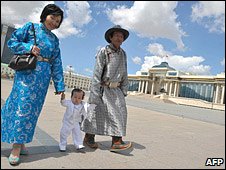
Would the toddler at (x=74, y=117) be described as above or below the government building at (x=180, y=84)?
below

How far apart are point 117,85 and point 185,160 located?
1393 millimetres

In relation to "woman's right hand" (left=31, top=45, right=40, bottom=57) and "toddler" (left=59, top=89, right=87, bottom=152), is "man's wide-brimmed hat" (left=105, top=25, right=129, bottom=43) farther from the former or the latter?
"woman's right hand" (left=31, top=45, right=40, bottom=57)

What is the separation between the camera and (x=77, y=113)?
10.8 feet

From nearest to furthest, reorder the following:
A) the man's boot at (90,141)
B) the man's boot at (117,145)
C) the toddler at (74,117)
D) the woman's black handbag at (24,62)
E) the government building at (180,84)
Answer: the woman's black handbag at (24,62) < the toddler at (74,117) < the man's boot at (117,145) < the man's boot at (90,141) < the government building at (180,84)

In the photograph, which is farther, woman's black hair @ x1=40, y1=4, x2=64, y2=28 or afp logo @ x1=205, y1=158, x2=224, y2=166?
afp logo @ x1=205, y1=158, x2=224, y2=166

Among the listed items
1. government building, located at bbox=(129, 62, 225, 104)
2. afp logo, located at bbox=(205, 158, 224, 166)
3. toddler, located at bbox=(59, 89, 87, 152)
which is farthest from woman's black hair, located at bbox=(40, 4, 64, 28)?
government building, located at bbox=(129, 62, 225, 104)

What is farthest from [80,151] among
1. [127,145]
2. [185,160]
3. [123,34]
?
[123,34]

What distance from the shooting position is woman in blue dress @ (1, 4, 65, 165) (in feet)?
8.69

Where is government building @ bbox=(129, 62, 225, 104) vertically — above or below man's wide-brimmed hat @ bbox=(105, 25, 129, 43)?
above

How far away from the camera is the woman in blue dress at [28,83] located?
8.69 feet

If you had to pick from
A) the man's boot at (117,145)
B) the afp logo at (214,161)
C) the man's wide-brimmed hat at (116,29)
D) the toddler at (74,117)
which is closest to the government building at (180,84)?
the afp logo at (214,161)

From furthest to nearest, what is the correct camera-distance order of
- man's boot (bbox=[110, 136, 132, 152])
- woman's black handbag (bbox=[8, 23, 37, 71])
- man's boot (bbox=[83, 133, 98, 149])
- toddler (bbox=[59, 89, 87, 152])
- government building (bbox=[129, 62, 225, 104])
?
government building (bbox=[129, 62, 225, 104]) < man's boot (bbox=[83, 133, 98, 149]) < man's boot (bbox=[110, 136, 132, 152]) < toddler (bbox=[59, 89, 87, 152]) < woman's black handbag (bbox=[8, 23, 37, 71])

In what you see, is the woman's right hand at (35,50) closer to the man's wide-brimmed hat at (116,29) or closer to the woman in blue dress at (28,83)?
the woman in blue dress at (28,83)

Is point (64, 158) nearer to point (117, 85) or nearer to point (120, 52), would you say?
point (117, 85)
